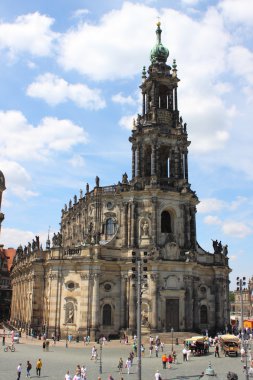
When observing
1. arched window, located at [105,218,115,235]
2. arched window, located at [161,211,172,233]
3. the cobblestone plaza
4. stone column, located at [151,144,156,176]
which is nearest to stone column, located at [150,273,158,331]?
the cobblestone plaza

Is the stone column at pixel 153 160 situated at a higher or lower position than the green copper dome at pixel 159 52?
lower

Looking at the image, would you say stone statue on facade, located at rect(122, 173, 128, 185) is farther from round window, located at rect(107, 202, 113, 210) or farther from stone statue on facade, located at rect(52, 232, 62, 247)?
stone statue on facade, located at rect(52, 232, 62, 247)

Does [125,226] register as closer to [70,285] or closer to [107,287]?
[107,287]

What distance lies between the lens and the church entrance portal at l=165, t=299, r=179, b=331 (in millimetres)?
54031

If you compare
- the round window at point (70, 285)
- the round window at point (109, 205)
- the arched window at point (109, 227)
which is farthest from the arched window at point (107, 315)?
the round window at point (109, 205)

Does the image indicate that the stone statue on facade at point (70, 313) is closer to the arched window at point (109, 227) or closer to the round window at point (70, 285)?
the round window at point (70, 285)

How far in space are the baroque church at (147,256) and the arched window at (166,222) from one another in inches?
5.2

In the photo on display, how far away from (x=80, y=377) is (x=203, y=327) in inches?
1378

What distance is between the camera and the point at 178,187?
5922cm

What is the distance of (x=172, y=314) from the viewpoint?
2137 inches

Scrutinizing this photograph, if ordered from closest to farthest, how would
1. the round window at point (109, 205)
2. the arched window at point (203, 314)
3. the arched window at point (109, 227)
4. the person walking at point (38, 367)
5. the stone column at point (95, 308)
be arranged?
the person walking at point (38, 367) → the stone column at point (95, 308) → the arched window at point (203, 314) → the arched window at point (109, 227) → the round window at point (109, 205)

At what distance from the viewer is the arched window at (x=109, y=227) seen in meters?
62.0

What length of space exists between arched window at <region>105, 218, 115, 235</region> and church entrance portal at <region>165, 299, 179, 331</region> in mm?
12834

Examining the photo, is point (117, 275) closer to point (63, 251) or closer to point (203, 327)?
point (63, 251)
